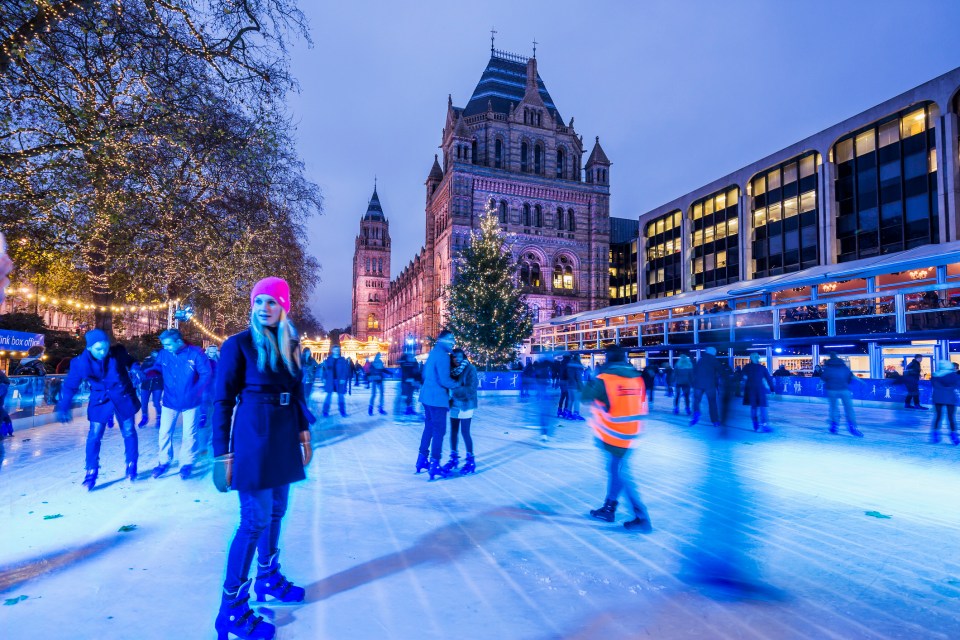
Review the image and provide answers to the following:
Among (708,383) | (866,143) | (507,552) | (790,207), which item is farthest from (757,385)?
(790,207)

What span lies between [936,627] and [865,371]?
23.2 meters

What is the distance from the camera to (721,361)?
29.2 ft

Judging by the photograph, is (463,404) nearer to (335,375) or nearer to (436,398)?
(436,398)

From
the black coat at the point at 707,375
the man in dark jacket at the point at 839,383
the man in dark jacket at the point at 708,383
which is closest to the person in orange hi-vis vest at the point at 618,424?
the man in dark jacket at the point at 708,383

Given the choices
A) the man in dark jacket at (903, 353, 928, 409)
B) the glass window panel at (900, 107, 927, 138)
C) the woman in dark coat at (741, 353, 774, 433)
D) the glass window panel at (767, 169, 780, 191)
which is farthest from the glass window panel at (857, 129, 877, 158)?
the woman in dark coat at (741, 353, 774, 433)

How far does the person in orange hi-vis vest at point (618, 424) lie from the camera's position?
4234 mm

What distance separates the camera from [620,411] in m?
4.30

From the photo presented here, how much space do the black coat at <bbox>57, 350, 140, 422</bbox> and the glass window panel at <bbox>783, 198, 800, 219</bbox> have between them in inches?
1526

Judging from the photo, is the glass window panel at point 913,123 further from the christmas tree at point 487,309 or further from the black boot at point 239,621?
the black boot at point 239,621

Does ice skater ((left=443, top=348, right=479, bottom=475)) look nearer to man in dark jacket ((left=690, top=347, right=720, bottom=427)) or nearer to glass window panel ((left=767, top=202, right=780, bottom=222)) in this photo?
man in dark jacket ((left=690, top=347, right=720, bottom=427))

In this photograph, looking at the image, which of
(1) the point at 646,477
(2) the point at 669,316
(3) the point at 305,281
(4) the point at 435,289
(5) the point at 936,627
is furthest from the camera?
(4) the point at 435,289

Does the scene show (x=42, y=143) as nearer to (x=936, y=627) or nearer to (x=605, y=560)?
(x=605, y=560)

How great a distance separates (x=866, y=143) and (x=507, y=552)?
36854mm

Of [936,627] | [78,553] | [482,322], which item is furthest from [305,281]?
[936,627]
